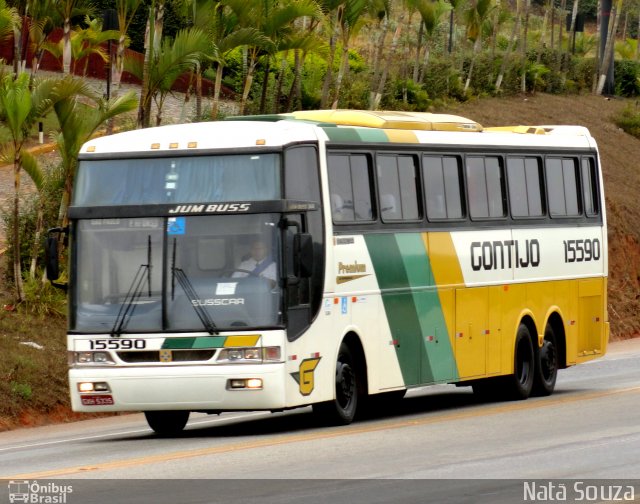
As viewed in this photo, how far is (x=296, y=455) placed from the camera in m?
13.6

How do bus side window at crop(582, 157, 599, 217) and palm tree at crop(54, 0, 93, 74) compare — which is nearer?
bus side window at crop(582, 157, 599, 217)

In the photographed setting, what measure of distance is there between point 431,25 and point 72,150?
19834mm

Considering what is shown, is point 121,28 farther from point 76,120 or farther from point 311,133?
point 311,133

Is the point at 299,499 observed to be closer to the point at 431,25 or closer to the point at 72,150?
the point at 72,150

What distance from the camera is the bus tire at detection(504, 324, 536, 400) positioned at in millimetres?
20844

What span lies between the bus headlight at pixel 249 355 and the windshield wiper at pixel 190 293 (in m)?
0.27

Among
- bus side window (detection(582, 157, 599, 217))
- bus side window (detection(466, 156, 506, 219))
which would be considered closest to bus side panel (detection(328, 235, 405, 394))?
bus side window (detection(466, 156, 506, 219))

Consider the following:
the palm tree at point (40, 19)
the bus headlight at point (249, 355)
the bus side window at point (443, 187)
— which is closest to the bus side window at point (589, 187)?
the bus side window at point (443, 187)

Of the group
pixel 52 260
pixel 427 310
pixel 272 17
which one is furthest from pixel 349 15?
pixel 52 260

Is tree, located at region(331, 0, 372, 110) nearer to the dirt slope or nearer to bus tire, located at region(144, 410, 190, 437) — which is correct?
the dirt slope

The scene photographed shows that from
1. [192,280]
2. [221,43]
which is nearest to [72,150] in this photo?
[221,43]

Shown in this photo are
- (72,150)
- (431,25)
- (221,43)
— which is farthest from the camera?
(431,25)

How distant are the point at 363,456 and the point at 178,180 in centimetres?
409

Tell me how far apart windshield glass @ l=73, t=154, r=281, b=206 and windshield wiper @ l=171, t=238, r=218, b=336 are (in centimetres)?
61
